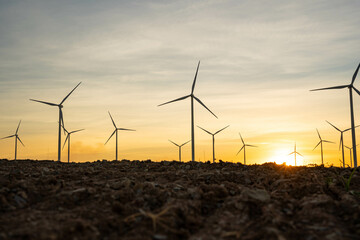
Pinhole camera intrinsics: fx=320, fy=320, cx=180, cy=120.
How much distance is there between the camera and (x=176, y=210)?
7762 mm

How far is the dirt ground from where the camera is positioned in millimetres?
6965

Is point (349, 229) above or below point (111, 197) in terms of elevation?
below

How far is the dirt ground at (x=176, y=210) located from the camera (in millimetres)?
6965

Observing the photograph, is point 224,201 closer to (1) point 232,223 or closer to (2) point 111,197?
(1) point 232,223

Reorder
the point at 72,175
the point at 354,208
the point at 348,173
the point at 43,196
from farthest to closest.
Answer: the point at 348,173
the point at 72,175
the point at 43,196
the point at 354,208

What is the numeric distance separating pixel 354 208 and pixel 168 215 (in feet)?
Answer: 15.7

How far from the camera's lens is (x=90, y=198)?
8539 millimetres

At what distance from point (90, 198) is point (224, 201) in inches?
142

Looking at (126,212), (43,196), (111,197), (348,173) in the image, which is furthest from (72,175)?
(348,173)

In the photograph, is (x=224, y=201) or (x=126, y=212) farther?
(x=224, y=201)

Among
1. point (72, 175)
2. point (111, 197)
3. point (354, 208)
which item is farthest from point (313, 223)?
Answer: point (72, 175)

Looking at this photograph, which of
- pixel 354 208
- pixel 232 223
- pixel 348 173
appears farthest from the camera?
pixel 348 173

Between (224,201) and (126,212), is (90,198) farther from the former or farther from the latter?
(224,201)

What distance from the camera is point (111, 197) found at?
8469 mm
